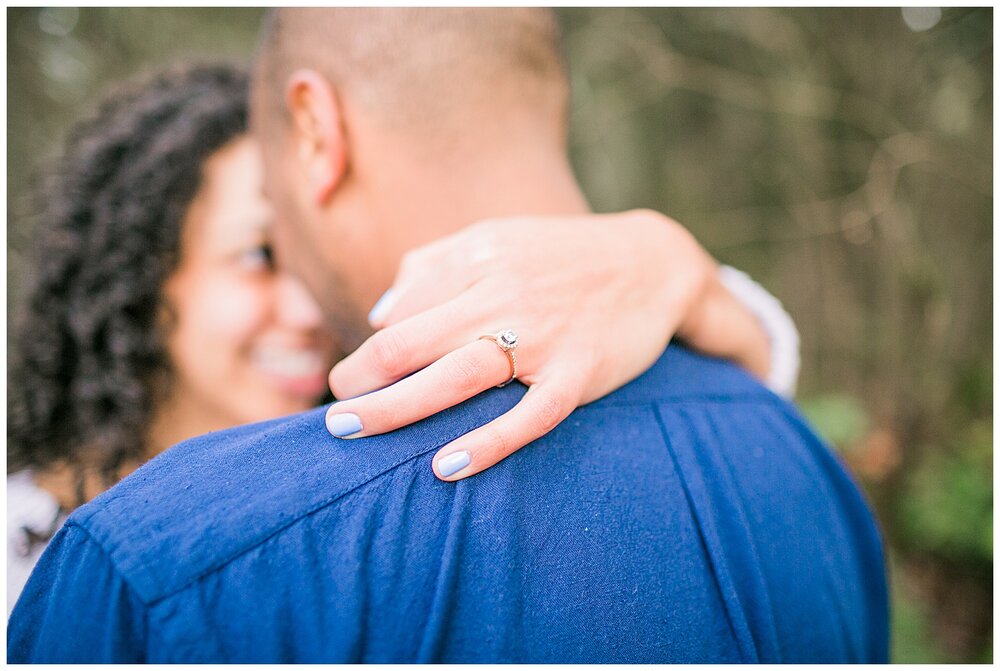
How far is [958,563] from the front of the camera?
3.04 metres

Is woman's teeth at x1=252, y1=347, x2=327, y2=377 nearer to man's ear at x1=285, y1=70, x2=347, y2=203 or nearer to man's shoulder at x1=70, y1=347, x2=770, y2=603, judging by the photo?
man's ear at x1=285, y1=70, x2=347, y2=203

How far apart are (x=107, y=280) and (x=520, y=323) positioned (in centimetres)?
146

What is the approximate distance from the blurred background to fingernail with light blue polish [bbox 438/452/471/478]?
2780 mm

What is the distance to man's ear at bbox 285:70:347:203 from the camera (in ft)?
3.37

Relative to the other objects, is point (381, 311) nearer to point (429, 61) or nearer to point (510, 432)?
point (510, 432)

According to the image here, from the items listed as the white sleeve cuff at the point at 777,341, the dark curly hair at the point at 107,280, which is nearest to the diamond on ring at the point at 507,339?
the white sleeve cuff at the point at 777,341

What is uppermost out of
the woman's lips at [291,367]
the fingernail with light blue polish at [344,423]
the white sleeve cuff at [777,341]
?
the fingernail with light blue polish at [344,423]

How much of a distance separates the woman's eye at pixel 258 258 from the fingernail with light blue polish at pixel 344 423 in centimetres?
107

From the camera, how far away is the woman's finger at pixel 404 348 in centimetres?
81

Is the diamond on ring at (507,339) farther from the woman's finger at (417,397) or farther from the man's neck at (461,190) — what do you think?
the man's neck at (461,190)

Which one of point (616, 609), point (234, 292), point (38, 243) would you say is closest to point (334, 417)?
point (616, 609)

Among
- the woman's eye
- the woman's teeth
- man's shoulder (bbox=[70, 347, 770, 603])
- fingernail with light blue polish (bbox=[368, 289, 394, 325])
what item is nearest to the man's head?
fingernail with light blue polish (bbox=[368, 289, 394, 325])

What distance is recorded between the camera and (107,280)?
1.79m

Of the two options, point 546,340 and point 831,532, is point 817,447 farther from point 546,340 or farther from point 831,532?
point 546,340
